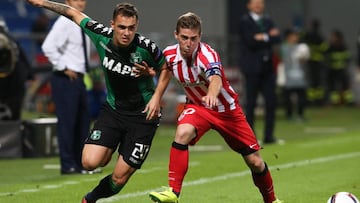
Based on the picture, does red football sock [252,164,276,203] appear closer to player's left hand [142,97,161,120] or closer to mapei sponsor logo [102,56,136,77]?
player's left hand [142,97,161,120]

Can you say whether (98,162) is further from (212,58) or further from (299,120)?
(299,120)

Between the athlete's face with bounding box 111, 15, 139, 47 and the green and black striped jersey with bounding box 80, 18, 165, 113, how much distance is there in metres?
0.13

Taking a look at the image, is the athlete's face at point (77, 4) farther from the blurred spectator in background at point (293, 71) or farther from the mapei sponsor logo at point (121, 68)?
the blurred spectator in background at point (293, 71)

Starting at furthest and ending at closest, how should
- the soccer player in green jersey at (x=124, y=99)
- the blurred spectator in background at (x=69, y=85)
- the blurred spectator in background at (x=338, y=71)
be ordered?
1. the blurred spectator in background at (x=338, y=71)
2. the blurred spectator in background at (x=69, y=85)
3. the soccer player in green jersey at (x=124, y=99)

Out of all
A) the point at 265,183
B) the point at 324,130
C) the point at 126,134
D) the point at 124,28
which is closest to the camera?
the point at 124,28

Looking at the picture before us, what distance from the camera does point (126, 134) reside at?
34.6 feet

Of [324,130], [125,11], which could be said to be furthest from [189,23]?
[324,130]

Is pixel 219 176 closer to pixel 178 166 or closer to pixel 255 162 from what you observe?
pixel 255 162

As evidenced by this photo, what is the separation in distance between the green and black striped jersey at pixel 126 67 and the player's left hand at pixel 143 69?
0.04m

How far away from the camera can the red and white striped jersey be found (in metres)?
10.3

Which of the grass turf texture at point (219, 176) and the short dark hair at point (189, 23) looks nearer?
A: the short dark hair at point (189, 23)

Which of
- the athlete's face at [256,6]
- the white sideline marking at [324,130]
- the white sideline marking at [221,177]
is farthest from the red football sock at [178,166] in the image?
the white sideline marking at [324,130]

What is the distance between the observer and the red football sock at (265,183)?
10.6 m

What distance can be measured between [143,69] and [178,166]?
1.03 metres
